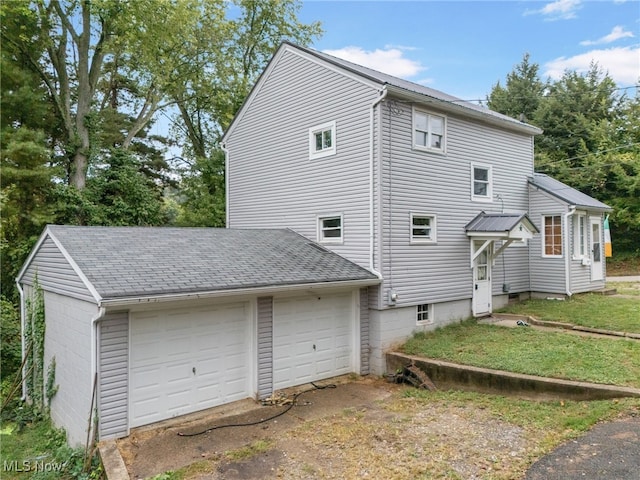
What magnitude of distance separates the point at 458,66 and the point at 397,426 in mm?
12419

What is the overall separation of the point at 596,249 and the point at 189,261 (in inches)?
572

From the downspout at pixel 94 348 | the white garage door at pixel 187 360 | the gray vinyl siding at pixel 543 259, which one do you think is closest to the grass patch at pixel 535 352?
the white garage door at pixel 187 360

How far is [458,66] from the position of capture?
14.4m

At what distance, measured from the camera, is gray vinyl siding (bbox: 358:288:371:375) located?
32.2 ft

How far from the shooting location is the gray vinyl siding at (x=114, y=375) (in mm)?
6242

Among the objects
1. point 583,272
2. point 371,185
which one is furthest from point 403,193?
point 583,272

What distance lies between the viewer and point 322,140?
1121 centimetres

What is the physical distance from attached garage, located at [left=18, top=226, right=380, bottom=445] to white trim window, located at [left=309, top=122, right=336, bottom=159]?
2.78 m

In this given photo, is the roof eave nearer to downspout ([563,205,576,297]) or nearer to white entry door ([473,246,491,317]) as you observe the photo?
downspout ([563,205,576,297])

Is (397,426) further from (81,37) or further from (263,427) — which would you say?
(81,37)

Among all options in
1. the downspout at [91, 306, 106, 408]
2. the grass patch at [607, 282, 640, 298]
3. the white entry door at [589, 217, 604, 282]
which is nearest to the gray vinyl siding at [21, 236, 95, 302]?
the downspout at [91, 306, 106, 408]

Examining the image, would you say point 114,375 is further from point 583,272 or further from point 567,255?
point 583,272

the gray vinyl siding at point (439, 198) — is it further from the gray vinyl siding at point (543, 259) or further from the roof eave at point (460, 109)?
the gray vinyl siding at point (543, 259)

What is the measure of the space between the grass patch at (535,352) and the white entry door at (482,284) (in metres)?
1.18
